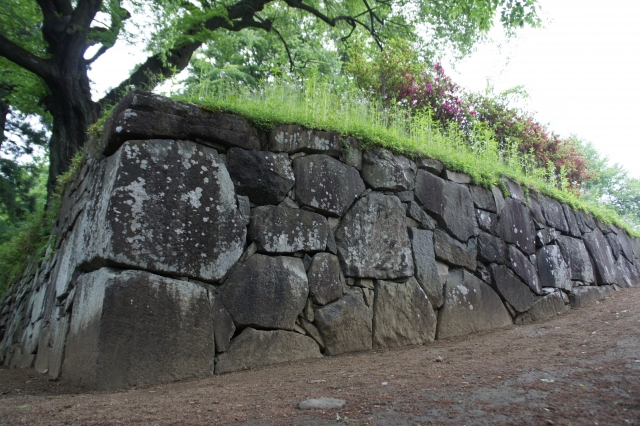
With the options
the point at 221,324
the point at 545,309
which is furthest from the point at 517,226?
the point at 221,324

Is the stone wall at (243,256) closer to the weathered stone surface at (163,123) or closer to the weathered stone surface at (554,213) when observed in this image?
the weathered stone surface at (163,123)

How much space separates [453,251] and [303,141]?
206 centimetres

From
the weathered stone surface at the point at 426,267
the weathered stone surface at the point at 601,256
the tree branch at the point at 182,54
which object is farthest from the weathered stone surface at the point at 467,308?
the tree branch at the point at 182,54

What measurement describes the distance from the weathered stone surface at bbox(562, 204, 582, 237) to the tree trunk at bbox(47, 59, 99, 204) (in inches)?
288

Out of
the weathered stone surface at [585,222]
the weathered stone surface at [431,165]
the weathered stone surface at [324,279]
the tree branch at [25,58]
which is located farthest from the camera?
the weathered stone surface at [585,222]

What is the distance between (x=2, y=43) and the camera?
A: 6.81m

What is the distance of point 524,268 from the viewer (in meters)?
5.80

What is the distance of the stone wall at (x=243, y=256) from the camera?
3275mm

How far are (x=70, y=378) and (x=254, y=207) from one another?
1.85 meters

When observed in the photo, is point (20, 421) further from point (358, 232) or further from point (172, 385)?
point (358, 232)

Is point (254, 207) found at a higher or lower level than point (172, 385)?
higher

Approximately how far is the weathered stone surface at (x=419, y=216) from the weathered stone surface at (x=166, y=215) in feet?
6.26

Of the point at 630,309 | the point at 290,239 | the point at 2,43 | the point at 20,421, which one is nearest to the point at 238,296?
the point at 290,239

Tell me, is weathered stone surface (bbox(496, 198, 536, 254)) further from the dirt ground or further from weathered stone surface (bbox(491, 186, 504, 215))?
the dirt ground
